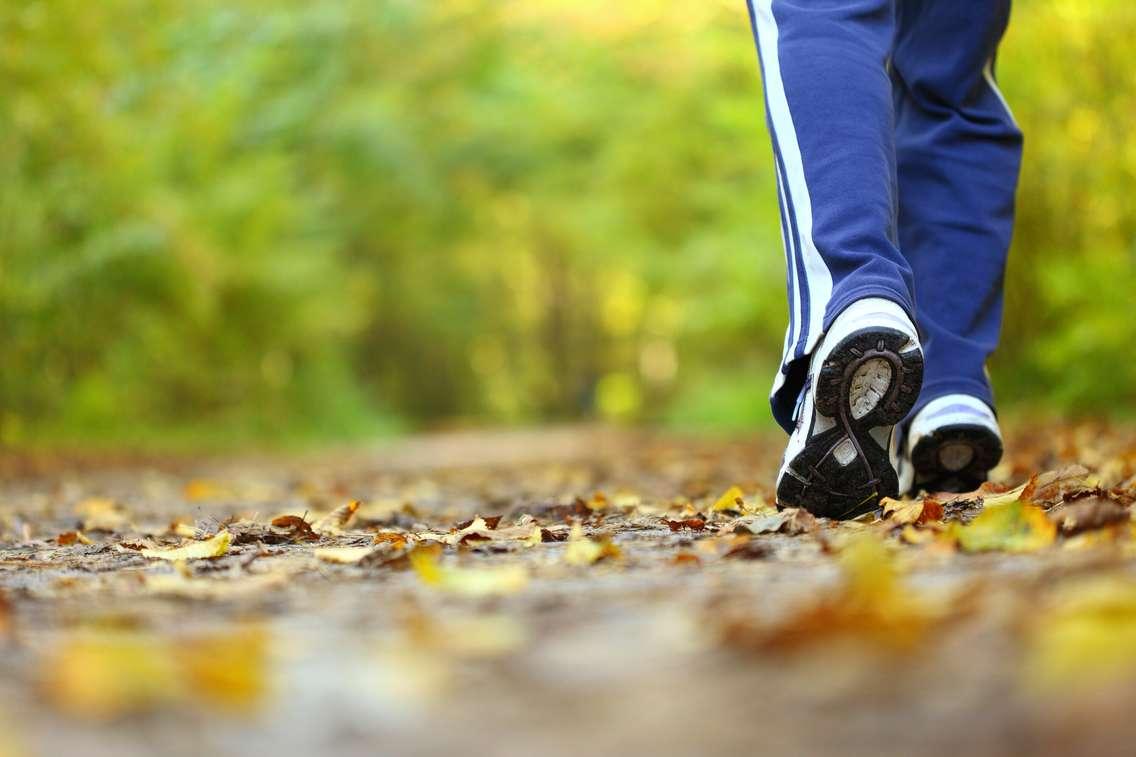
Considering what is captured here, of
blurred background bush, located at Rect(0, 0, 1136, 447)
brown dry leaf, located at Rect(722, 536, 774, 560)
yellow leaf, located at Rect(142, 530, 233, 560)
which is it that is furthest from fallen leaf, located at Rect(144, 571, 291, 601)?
blurred background bush, located at Rect(0, 0, 1136, 447)

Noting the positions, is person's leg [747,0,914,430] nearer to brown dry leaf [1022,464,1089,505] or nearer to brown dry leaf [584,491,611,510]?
brown dry leaf [1022,464,1089,505]

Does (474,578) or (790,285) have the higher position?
(790,285)

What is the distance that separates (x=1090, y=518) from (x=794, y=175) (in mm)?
756

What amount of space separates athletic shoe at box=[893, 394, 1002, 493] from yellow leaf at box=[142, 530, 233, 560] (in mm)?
1126

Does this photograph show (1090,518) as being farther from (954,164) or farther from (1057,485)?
(954,164)

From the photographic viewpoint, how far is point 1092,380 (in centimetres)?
619

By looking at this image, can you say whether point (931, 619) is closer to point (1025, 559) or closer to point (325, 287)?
point (1025, 559)

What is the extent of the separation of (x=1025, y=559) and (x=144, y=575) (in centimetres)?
93

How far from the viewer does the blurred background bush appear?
690 centimetres

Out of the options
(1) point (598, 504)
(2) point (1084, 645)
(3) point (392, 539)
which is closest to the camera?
(2) point (1084, 645)

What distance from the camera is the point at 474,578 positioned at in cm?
129

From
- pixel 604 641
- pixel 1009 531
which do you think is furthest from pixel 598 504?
pixel 604 641

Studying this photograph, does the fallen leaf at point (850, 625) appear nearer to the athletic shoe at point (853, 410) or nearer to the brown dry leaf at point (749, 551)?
the brown dry leaf at point (749, 551)

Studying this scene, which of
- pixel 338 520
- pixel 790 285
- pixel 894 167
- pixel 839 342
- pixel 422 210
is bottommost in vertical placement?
pixel 338 520
